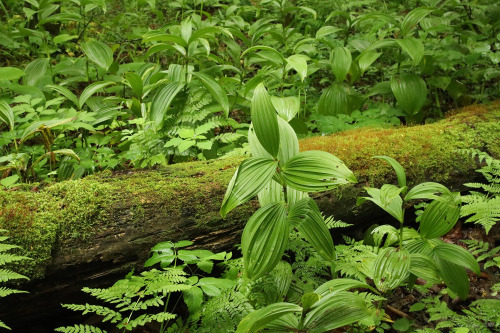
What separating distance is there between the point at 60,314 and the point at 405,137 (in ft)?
8.48

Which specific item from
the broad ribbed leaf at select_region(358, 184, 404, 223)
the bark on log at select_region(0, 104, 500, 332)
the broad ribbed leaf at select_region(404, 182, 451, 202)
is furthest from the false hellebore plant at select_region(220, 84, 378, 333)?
the bark on log at select_region(0, 104, 500, 332)

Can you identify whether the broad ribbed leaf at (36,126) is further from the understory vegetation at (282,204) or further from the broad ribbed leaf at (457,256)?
the broad ribbed leaf at (457,256)

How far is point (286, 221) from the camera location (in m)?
1.47

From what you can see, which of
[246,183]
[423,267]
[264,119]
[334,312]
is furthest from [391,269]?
[264,119]

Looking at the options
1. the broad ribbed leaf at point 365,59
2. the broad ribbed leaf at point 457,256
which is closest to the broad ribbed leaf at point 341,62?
the broad ribbed leaf at point 365,59

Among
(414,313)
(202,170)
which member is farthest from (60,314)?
(414,313)

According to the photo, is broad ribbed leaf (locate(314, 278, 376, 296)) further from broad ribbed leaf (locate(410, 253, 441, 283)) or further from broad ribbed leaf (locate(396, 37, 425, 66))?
broad ribbed leaf (locate(396, 37, 425, 66))

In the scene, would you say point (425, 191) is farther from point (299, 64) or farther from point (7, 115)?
point (7, 115)

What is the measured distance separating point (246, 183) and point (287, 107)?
1663 mm

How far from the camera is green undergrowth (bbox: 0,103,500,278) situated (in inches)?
71.7

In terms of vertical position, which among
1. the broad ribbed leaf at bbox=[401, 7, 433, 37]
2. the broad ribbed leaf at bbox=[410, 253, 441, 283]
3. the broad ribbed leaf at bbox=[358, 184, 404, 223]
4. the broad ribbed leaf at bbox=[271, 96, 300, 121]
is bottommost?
the broad ribbed leaf at bbox=[410, 253, 441, 283]

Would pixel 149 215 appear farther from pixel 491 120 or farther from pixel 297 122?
pixel 491 120

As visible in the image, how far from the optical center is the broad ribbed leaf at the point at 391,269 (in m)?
1.50

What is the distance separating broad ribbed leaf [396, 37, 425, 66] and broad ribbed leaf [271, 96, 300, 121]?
3.93 ft
